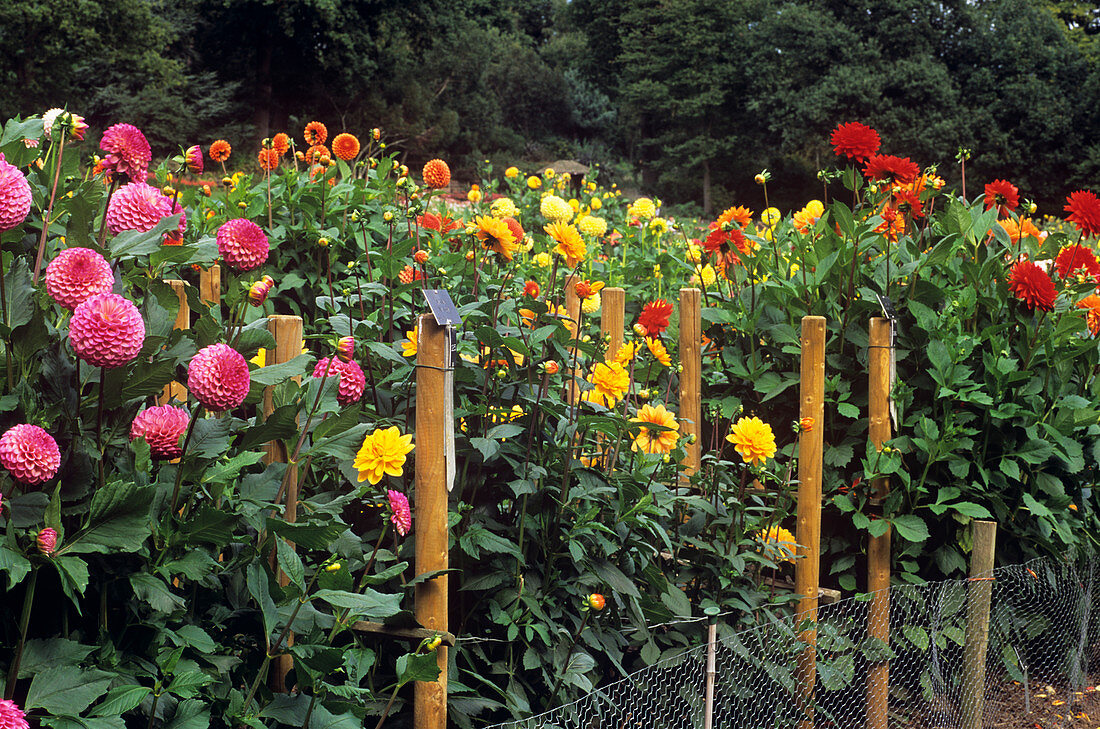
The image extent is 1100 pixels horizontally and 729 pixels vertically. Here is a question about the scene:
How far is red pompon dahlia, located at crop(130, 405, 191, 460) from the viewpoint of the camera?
1.13 m

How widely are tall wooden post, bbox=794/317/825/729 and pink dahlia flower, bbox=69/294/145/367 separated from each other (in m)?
1.77

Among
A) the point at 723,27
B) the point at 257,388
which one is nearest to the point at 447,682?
the point at 257,388

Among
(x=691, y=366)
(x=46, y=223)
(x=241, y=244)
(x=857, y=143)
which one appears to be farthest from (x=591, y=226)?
(x=46, y=223)

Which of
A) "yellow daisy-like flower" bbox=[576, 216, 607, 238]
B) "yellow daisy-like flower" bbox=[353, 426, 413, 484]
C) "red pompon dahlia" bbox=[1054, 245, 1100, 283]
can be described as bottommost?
"yellow daisy-like flower" bbox=[353, 426, 413, 484]

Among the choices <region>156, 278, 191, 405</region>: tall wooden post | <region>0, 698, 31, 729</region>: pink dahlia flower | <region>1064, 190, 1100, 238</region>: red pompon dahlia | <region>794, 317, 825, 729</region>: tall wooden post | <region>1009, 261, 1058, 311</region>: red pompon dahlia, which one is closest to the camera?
<region>0, 698, 31, 729</region>: pink dahlia flower

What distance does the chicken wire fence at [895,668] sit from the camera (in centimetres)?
203

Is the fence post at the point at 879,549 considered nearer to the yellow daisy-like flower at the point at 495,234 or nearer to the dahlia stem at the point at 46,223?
the yellow daisy-like flower at the point at 495,234

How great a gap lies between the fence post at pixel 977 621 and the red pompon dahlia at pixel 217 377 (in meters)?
2.14

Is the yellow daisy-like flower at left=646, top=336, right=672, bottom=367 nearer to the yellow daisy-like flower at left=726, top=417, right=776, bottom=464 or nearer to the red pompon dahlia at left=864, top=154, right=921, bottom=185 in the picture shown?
the yellow daisy-like flower at left=726, top=417, right=776, bottom=464

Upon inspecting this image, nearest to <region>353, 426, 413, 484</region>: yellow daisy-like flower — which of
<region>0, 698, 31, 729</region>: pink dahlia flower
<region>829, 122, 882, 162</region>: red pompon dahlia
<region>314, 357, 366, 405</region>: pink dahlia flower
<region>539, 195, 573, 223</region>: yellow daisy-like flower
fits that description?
<region>314, 357, 366, 405</region>: pink dahlia flower

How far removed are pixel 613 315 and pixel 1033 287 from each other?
1.20m

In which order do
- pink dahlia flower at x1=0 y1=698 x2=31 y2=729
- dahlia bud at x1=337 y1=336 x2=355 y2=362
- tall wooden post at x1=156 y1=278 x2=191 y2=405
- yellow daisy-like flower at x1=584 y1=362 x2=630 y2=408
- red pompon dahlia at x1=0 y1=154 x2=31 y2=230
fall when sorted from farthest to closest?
yellow daisy-like flower at x1=584 y1=362 x2=630 y2=408 → tall wooden post at x1=156 y1=278 x2=191 y2=405 → dahlia bud at x1=337 y1=336 x2=355 y2=362 → red pompon dahlia at x1=0 y1=154 x2=31 y2=230 → pink dahlia flower at x1=0 y1=698 x2=31 y2=729

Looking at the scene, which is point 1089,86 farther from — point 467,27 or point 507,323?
point 507,323

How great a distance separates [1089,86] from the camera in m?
23.2
